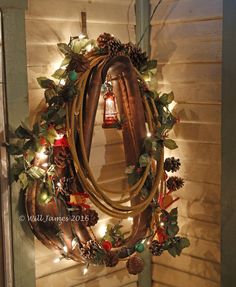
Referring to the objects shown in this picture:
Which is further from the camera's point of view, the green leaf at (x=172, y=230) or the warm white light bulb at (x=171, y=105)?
the warm white light bulb at (x=171, y=105)

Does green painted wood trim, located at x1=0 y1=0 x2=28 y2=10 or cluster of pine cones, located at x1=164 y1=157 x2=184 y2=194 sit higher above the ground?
green painted wood trim, located at x1=0 y1=0 x2=28 y2=10

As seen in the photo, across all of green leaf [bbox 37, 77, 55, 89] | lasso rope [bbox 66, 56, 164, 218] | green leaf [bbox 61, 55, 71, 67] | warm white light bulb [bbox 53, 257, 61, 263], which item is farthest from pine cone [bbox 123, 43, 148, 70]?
warm white light bulb [bbox 53, 257, 61, 263]

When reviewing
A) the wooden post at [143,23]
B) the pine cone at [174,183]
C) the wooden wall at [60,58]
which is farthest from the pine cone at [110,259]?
the wooden post at [143,23]

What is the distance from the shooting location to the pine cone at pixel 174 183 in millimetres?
2391

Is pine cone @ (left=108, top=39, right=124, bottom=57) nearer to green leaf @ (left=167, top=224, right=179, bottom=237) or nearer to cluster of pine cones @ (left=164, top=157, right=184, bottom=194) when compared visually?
cluster of pine cones @ (left=164, top=157, right=184, bottom=194)

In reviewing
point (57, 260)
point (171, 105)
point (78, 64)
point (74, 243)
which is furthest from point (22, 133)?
point (171, 105)

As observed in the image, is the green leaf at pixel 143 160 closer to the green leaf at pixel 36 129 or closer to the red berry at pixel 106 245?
the red berry at pixel 106 245

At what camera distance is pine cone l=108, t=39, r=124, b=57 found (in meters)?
2.24

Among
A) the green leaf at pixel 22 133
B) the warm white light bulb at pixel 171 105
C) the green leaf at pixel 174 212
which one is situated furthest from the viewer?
the warm white light bulb at pixel 171 105

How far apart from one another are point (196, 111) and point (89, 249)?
755 mm

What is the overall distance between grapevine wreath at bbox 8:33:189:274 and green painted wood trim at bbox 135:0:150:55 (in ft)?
0.73

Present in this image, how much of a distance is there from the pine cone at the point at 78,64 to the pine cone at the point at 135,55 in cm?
22

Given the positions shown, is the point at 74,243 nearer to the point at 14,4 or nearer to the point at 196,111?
the point at 196,111

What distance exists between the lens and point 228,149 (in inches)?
94.0
